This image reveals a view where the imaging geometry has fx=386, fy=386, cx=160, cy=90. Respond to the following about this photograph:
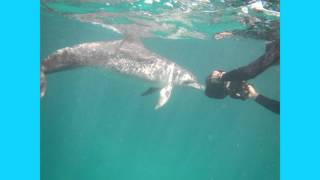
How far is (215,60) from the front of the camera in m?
26.8

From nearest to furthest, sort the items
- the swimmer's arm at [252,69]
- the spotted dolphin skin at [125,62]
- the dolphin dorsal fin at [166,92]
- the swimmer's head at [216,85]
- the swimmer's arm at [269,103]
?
the swimmer's arm at [252,69]
the swimmer's arm at [269,103]
the swimmer's head at [216,85]
the spotted dolphin skin at [125,62]
the dolphin dorsal fin at [166,92]

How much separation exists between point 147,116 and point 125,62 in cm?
5594

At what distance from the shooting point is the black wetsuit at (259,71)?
6129 mm

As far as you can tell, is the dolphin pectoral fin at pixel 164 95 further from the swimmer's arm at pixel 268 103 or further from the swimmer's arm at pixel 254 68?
the swimmer's arm at pixel 254 68

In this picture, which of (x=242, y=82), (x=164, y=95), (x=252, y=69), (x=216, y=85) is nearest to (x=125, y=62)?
(x=164, y=95)

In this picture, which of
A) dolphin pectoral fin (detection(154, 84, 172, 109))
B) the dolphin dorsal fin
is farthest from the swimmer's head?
dolphin pectoral fin (detection(154, 84, 172, 109))

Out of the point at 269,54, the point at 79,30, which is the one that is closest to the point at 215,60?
the point at 79,30

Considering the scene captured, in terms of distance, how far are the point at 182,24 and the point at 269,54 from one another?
934 cm

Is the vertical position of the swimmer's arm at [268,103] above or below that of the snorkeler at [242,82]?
below

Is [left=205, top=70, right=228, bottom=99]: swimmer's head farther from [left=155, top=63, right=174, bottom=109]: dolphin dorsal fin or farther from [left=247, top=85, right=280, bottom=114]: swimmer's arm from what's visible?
[left=155, top=63, right=174, bottom=109]: dolphin dorsal fin

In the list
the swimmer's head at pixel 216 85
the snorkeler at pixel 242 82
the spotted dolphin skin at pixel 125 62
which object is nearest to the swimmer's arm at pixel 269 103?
the snorkeler at pixel 242 82

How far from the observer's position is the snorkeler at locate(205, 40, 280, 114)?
6.20 meters

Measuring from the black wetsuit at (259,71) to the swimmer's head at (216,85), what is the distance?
13 cm

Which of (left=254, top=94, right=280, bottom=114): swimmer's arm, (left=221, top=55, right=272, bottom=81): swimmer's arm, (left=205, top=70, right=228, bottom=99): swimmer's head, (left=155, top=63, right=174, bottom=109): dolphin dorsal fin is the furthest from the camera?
(left=155, top=63, right=174, bottom=109): dolphin dorsal fin
